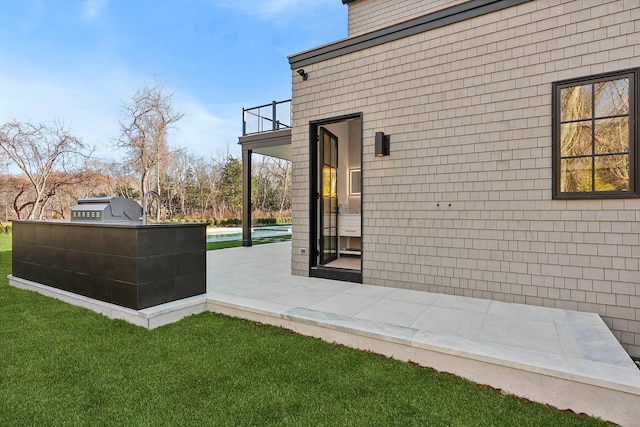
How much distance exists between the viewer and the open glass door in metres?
5.14

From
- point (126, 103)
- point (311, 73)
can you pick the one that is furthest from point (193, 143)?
point (311, 73)

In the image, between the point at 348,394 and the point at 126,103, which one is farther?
the point at 126,103

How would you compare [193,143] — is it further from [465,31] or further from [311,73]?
[465,31]

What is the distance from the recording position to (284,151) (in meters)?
10.1

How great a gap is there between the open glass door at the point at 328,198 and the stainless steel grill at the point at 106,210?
8.55ft

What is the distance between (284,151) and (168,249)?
711 centimetres

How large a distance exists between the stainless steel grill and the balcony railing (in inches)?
240

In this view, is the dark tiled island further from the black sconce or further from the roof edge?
the roof edge

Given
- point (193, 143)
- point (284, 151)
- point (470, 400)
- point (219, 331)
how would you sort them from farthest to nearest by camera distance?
1. point (193, 143)
2. point (284, 151)
3. point (219, 331)
4. point (470, 400)

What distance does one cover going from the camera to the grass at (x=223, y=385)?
1.80m

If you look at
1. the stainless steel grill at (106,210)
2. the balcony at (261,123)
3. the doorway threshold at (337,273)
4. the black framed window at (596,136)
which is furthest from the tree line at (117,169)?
the black framed window at (596,136)

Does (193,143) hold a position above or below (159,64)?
below

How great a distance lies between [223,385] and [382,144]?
325cm

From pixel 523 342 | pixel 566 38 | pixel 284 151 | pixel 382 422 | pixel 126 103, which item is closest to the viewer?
pixel 382 422
